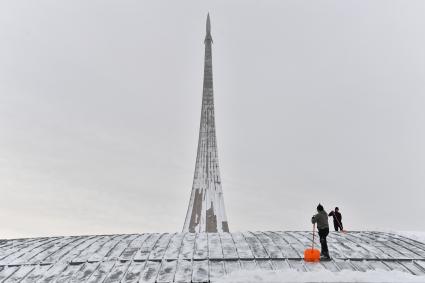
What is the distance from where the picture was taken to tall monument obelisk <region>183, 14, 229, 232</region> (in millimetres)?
A: 51875

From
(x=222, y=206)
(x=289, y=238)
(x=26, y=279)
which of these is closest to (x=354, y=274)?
(x=289, y=238)

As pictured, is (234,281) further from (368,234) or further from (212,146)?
(212,146)

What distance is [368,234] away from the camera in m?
25.5

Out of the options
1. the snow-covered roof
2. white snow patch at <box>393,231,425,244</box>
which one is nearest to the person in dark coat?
Result: the snow-covered roof

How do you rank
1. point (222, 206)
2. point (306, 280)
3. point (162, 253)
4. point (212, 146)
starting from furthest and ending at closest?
point (212, 146) < point (222, 206) < point (162, 253) < point (306, 280)

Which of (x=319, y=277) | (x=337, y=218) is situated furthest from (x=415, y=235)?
(x=319, y=277)

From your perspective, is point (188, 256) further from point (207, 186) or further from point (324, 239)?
point (207, 186)

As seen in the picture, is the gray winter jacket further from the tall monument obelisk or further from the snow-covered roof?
the tall monument obelisk

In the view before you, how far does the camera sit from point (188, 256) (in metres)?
20.3

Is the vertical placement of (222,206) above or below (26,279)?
above

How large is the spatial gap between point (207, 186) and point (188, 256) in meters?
34.6

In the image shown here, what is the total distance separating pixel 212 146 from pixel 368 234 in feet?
112

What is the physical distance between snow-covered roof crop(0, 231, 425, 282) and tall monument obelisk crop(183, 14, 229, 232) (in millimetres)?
27170

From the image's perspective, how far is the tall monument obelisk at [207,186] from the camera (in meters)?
51.9
